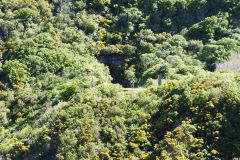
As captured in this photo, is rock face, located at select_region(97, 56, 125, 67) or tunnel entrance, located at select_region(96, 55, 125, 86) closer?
tunnel entrance, located at select_region(96, 55, 125, 86)

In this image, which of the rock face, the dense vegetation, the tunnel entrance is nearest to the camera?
the dense vegetation

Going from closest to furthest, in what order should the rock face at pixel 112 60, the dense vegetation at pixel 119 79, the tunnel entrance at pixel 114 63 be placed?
the dense vegetation at pixel 119 79
the tunnel entrance at pixel 114 63
the rock face at pixel 112 60

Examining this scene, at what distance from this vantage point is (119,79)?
170 feet

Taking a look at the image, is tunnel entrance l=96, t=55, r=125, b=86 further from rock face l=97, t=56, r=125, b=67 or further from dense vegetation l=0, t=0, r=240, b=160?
dense vegetation l=0, t=0, r=240, b=160

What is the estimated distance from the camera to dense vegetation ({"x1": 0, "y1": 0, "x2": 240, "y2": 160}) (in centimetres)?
2617

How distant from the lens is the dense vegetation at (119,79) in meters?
26.2

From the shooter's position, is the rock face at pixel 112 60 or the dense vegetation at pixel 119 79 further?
the rock face at pixel 112 60

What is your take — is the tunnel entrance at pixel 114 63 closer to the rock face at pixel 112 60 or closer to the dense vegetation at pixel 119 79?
the rock face at pixel 112 60

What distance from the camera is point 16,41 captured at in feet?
167

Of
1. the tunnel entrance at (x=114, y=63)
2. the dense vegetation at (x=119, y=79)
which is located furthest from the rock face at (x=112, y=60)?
the dense vegetation at (x=119, y=79)

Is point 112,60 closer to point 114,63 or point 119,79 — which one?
point 114,63

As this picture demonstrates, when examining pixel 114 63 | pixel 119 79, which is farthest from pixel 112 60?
pixel 119 79

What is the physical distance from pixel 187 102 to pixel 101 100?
10.8 m

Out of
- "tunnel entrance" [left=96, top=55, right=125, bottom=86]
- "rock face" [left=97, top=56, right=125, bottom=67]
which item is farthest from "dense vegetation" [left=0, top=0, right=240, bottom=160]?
"rock face" [left=97, top=56, right=125, bottom=67]
